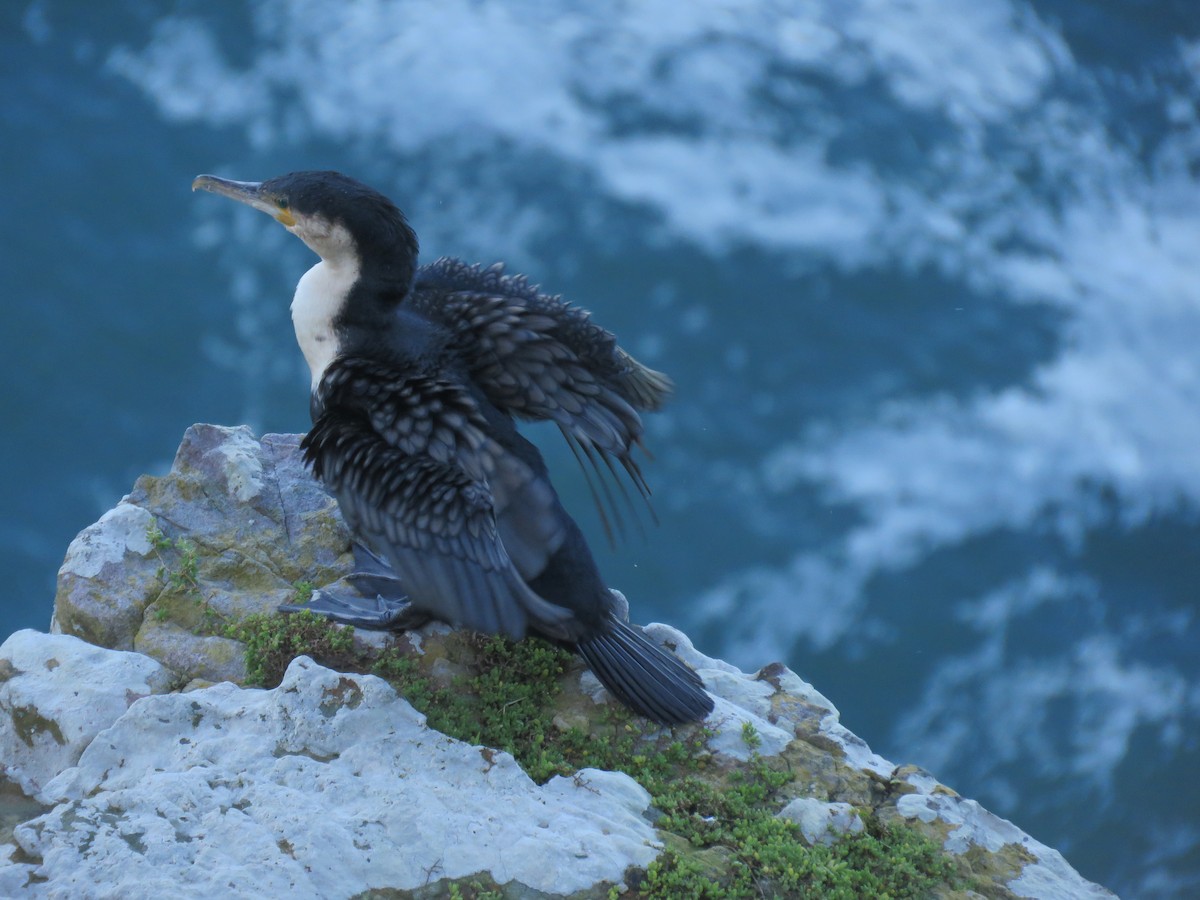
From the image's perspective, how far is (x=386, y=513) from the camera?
3781 mm

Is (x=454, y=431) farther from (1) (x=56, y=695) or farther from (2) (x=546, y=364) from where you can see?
(1) (x=56, y=695)

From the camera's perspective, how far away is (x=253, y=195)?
4434 mm

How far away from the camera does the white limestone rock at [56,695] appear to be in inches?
141

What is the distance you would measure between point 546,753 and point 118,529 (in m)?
1.91

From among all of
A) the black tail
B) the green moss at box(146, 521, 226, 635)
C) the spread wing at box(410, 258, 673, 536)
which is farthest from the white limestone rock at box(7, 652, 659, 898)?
the spread wing at box(410, 258, 673, 536)

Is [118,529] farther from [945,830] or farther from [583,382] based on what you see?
[945,830]

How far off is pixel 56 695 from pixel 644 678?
188 centimetres

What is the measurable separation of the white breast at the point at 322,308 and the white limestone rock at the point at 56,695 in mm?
1171

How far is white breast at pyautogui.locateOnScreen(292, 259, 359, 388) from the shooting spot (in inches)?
166

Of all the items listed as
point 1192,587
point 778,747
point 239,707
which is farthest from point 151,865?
point 1192,587

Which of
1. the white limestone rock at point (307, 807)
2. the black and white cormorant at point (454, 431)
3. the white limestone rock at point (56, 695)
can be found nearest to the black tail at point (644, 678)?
the black and white cormorant at point (454, 431)

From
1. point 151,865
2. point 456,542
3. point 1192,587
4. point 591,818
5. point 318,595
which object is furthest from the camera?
point 1192,587

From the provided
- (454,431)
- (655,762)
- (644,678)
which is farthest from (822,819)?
(454,431)

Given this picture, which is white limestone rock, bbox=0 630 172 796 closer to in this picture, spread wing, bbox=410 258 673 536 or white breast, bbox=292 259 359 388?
white breast, bbox=292 259 359 388
